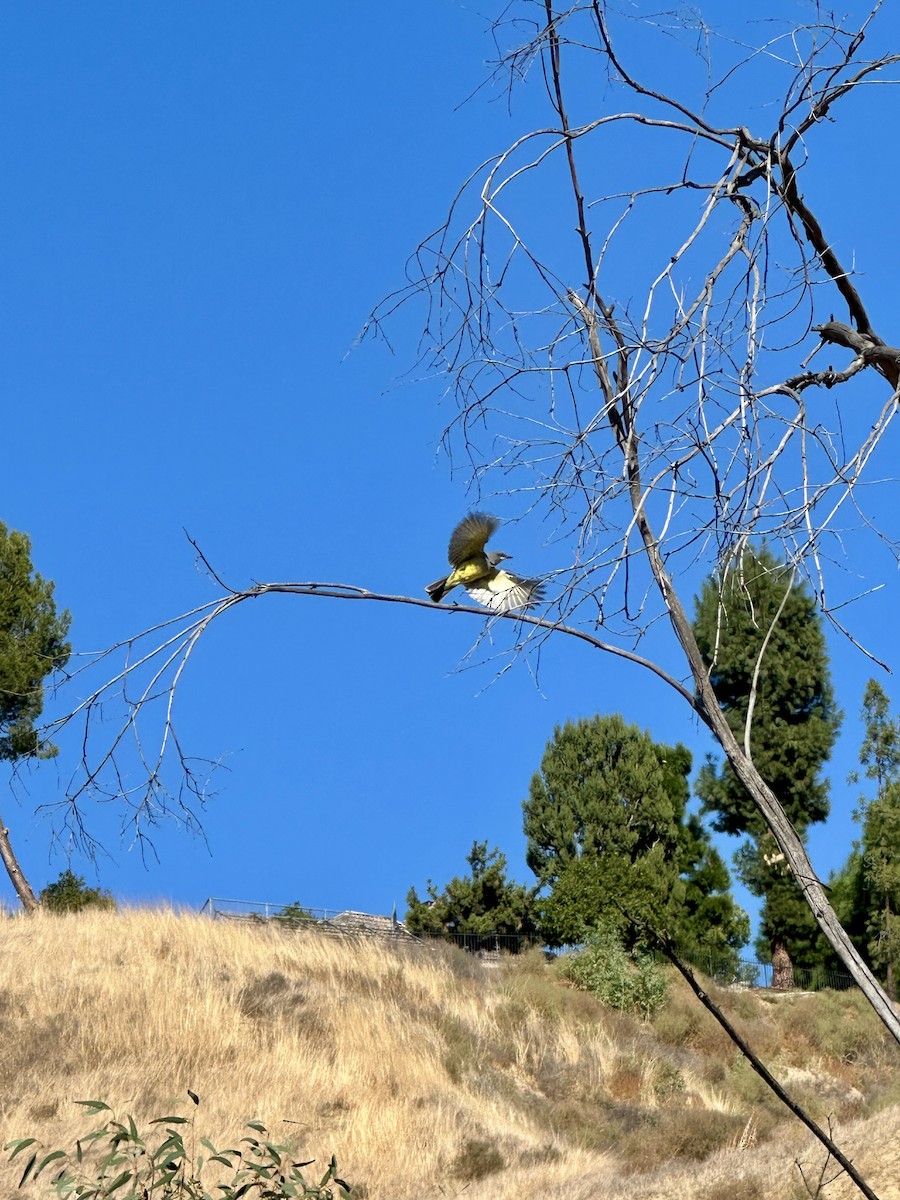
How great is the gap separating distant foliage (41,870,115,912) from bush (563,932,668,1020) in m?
8.25

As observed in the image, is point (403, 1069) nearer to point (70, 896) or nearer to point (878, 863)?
point (70, 896)

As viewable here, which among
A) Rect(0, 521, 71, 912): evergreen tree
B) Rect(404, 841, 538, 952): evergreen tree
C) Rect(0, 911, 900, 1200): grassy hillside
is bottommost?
Rect(0, 911, 900, 1200): grassy hillside

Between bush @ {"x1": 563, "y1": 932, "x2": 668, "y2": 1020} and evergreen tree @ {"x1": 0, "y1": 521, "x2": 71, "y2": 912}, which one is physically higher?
evergreen tree @ {"x1": 0, "y1": 521, "x2": 71, "y2": 912}

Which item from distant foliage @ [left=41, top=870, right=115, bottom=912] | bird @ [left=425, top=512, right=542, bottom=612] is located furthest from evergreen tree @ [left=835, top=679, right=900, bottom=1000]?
bird @ [left=425, top=512, right=542, bottom=612]

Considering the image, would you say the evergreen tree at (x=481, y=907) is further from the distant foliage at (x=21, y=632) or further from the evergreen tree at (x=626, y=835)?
the distant foliage at (x=21, y=632)

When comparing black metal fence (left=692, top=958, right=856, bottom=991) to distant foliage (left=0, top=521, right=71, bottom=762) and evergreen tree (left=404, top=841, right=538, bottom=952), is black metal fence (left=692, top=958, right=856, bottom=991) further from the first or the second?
distant foliage (left=0, top=521, right=71, bottom=762)

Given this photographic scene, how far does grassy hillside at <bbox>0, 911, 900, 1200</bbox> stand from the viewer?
30.2ft

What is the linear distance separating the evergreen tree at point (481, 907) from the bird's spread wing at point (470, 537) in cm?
2096

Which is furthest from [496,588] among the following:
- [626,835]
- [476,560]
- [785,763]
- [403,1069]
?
[785,763]

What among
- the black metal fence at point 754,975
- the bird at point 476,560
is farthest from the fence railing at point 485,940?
the bird at point 476,560

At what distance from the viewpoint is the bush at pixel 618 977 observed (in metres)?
18.0

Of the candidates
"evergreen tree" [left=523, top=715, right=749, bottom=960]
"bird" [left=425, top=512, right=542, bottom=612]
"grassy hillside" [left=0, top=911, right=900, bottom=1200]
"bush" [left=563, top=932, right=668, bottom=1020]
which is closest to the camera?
"bird" [left=425, top=512, right=542, bottom=612]

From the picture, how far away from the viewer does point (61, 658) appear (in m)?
2.70

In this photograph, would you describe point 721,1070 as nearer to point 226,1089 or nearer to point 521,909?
point 226,1089
